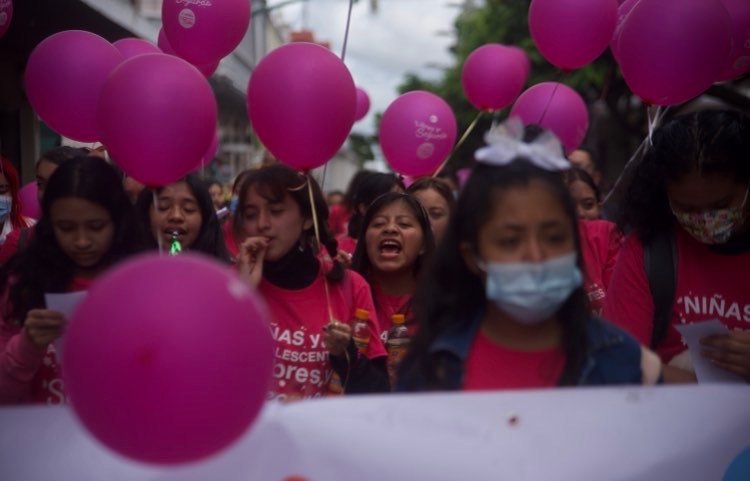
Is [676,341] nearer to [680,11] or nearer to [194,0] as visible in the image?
[680,11]

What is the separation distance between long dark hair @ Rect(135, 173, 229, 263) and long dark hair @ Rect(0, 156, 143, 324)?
2.32 feet

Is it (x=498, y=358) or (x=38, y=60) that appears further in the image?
(x=38, y=60)

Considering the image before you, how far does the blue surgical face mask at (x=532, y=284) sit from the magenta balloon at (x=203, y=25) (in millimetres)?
2387

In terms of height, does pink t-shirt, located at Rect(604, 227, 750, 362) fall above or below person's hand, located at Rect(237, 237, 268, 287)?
above

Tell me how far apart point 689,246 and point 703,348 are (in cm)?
40

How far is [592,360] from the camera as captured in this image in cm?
187

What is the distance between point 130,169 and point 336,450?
1233mm

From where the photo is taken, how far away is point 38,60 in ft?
10.8

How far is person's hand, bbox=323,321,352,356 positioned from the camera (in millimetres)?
2492

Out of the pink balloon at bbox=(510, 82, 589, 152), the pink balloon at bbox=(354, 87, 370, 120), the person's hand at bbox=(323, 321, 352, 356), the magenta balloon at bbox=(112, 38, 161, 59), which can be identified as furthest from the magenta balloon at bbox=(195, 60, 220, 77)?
the pink balloon at bbox=(354, 87, 370, 120)

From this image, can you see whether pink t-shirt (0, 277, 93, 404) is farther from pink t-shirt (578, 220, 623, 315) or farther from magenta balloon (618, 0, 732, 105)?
magenta balloon (618, 0, 732, 105)

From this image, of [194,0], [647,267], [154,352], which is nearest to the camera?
[154,352]

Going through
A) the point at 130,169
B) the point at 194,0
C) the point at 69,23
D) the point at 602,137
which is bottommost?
the point at 602,137

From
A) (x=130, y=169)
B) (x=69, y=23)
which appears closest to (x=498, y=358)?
(x=130, y=169)
